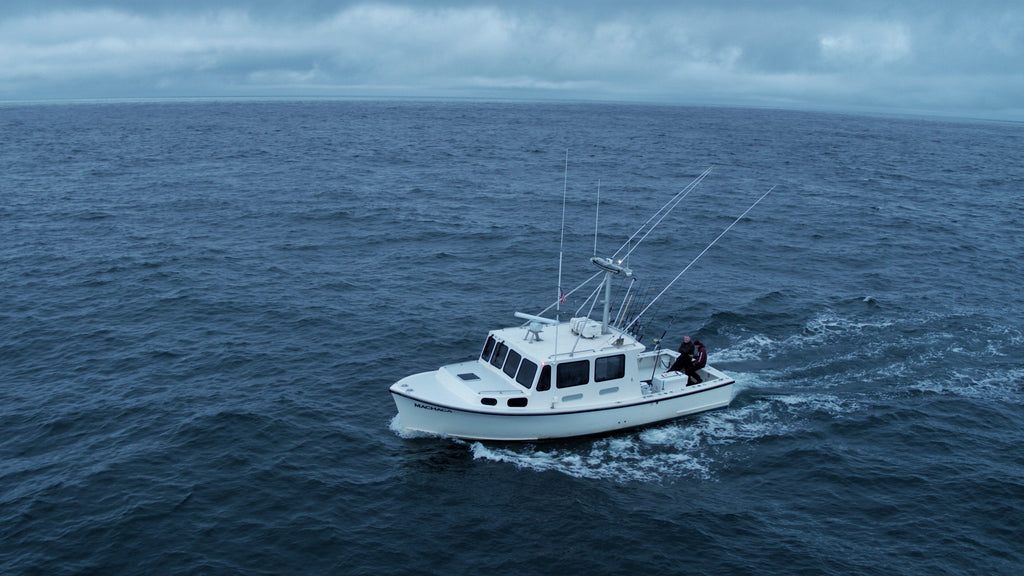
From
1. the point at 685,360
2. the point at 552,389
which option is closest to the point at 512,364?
the point at 552,389

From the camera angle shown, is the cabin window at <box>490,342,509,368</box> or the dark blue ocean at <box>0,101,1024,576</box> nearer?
the dark blue ocean at <box>0,101,1024,576</box>

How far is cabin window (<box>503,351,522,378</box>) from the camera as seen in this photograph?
26016 mm

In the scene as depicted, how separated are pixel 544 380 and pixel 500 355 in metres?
2.64

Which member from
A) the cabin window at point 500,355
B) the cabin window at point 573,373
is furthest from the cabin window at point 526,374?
the cabin window at point 500,355

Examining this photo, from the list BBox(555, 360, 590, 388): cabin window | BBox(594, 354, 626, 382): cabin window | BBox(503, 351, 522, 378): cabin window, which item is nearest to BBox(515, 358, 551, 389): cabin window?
BBox(503, 351, 522, 378): cabin window

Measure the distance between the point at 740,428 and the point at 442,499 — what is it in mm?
11985

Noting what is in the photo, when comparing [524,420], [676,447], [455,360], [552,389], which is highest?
[552,389]

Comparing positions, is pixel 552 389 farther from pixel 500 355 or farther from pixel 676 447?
pixel 676 447

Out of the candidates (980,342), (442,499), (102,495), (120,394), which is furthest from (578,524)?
(980,342)

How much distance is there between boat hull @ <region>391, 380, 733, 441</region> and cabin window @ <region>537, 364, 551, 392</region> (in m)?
0.88

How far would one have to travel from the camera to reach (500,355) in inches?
1060

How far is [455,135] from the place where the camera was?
5610 inches

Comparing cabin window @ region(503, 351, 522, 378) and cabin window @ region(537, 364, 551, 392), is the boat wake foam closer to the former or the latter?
cabin window @ region(537, 364, 551, 392)

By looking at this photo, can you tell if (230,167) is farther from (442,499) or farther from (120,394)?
(442,499)
